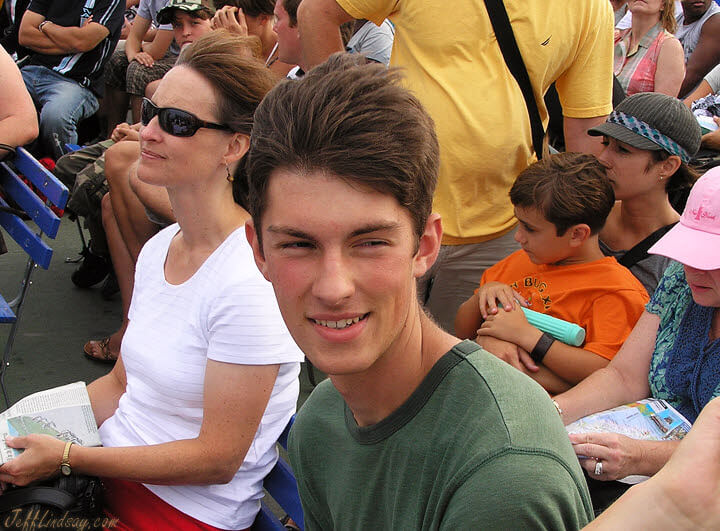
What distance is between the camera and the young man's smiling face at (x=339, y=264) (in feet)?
3.93

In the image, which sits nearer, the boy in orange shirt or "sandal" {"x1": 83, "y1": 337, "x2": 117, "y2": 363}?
the boy in orange shirt

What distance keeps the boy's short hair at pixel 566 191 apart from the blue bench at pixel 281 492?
1.23m

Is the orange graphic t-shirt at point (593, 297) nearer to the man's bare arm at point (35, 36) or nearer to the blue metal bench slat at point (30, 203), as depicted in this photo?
the blue metal bench slat at point (30, 203)

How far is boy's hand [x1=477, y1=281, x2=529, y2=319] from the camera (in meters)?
2.74

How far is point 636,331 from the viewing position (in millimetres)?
2424

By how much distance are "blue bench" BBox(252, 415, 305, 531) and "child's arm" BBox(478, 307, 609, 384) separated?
2.91 ft

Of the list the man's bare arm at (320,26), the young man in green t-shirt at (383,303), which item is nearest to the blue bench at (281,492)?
the young man in green t-shirt at (383,303)

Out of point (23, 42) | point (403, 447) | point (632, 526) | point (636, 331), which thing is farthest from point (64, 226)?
point (632, 526)

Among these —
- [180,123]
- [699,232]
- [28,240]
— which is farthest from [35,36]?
[699,232]

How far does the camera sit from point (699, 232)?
2146 mm

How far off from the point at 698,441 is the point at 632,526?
12 centimetres

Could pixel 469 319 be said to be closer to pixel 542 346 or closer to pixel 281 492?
pixel 542 346

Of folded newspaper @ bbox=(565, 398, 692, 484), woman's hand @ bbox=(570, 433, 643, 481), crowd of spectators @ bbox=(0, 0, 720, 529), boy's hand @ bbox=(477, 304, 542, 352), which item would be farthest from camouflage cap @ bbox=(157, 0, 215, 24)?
woman's hand @ bbox=(570, 433, 643, 481)

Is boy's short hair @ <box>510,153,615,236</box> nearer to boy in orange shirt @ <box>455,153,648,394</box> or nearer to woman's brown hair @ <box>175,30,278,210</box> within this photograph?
boy in orange shirt @ <box>455,153,648,394</box>
